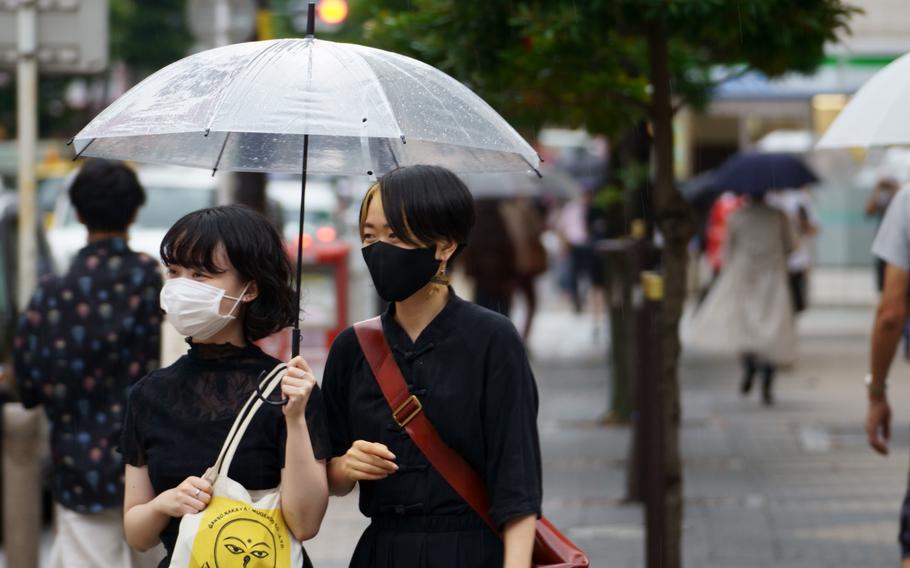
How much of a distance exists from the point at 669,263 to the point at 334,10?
5388 millimetres

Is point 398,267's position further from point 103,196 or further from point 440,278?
point 103,196

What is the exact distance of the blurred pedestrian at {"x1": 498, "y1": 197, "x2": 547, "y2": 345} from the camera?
1642 centimetres

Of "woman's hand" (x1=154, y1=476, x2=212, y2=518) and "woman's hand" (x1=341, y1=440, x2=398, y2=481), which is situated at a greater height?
"woman's hand" (x1=341, y1=440, x2=398, y2=481)

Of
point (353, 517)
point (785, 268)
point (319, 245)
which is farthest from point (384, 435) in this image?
point (319, 245)

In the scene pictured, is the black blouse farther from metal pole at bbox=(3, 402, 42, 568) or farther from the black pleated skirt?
metal pole at bbox=(3, 402, 42, 568)

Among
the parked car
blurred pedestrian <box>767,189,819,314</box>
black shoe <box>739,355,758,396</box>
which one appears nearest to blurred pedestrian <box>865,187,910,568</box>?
blurred pedestrian <box>767,189,819,314</box>

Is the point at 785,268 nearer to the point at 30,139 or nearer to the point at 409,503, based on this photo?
the point at 30,139

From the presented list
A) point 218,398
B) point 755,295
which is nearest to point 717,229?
point 755,295

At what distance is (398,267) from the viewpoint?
3.44m

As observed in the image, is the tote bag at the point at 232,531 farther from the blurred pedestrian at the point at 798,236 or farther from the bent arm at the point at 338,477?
the blurred pedestrian at the point at 798,236

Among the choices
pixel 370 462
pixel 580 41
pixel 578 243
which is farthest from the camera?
pixel 578 243

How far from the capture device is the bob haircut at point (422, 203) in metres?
3.46

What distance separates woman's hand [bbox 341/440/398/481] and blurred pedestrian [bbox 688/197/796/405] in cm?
1015

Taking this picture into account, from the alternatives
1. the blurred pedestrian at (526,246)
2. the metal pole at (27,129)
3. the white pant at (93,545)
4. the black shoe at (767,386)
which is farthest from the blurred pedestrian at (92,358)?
the blurred pedestrian at (526,246)
